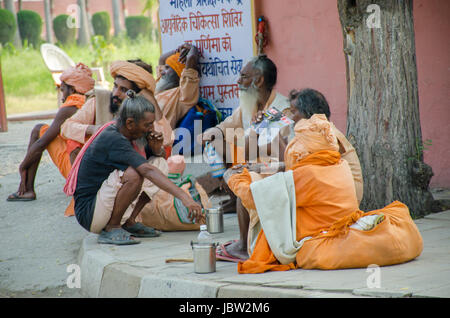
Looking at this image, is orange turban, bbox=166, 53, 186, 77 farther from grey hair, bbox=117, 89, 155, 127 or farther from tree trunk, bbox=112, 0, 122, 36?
tree trunk, bbox=112, 0, 122, 36

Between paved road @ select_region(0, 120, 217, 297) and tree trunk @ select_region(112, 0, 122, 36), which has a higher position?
tree trunk @ select_region(112, 0, 122, 36)

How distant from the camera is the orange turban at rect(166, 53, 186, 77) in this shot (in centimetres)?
855

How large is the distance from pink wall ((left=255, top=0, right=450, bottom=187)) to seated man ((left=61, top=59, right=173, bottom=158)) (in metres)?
1.91

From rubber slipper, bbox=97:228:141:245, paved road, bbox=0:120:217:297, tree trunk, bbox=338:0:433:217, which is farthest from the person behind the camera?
tree trunk, bbox=338:0:433:217

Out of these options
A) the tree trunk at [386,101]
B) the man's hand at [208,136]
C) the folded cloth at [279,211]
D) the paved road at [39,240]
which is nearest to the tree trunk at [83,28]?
the paved road at [39,240]

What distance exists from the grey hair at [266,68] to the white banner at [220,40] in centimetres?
178

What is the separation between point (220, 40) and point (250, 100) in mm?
2111

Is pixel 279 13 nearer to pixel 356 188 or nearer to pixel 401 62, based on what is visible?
pixel 401 62

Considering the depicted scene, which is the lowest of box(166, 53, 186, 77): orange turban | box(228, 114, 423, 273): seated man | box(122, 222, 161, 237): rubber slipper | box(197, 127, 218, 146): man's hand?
box(122, 222, 161, 237): rubber slipper

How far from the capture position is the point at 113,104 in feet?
22.5

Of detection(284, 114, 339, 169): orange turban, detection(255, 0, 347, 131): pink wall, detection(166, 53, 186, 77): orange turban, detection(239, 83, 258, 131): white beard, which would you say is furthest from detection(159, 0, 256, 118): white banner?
detection(284, 114, 339, 169): orange turban

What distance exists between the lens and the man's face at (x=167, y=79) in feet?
28.1

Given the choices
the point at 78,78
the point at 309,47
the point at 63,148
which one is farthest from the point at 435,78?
the point at 63,148
